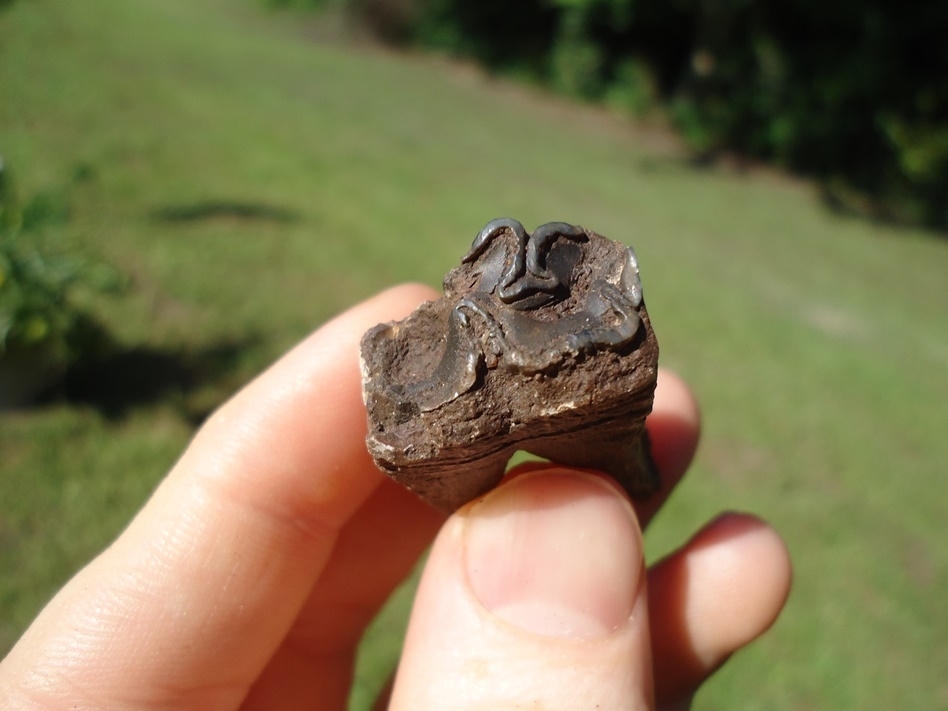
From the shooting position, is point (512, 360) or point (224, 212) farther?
point (224, 212)

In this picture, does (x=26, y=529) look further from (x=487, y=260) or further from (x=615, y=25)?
(x=615, y=25)

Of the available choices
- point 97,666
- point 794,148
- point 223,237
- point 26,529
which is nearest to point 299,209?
point 223,237

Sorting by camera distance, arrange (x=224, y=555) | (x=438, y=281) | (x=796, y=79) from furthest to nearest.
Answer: (x=796, y=79) < (x=438, y=281) < (x=224, y=555)

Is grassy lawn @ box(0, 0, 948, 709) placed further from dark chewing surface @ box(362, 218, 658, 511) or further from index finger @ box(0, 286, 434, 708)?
dark chewing surface @ box(362, 218, 658, 511)

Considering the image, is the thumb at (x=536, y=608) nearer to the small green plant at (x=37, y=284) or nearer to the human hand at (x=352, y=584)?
the human hand at (x=352, y=584)

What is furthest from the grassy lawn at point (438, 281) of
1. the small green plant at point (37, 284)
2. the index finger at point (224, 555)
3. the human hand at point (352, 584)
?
the index finger at point (224, 555)

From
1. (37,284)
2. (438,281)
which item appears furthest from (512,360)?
(438,281)

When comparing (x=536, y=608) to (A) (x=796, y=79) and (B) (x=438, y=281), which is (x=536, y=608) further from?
(A) (x=796, y=79)

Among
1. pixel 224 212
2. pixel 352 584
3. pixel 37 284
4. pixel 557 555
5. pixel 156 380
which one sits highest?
pixel 557 555

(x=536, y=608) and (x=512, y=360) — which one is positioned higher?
(x=512, y=360)
